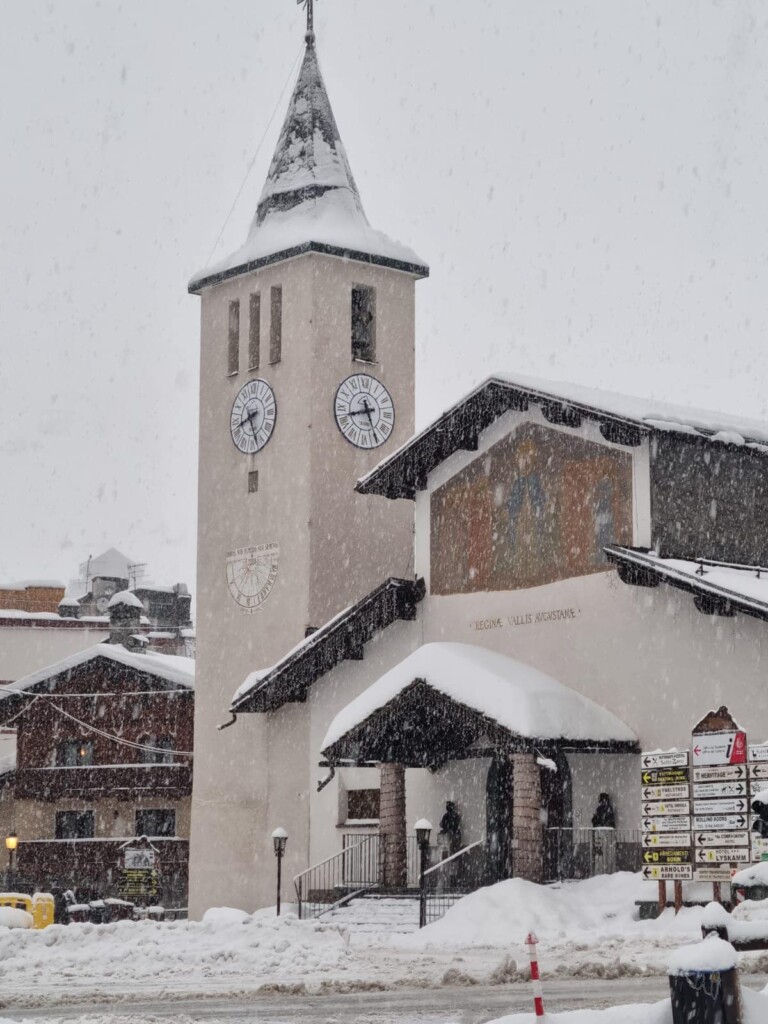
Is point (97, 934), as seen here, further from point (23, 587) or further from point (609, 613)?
point (23, 587)

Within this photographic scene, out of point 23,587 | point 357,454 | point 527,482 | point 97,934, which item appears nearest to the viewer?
point 97,934

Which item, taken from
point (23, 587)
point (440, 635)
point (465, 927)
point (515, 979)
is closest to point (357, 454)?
point (440, 635)

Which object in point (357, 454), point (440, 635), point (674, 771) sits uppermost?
point (357, 454)

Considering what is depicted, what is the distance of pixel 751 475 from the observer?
27.8 m

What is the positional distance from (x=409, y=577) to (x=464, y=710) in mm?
10479

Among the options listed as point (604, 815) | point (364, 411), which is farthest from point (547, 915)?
point (364, 411)

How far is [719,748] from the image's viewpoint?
2000cm

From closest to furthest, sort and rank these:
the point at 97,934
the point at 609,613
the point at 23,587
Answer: the point at 97,934
the point at 609,613
the point at 23,587

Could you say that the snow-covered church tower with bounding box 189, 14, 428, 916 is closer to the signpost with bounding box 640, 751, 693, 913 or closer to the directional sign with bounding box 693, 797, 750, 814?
the signpost with bounding box 640, 751, 693, 913

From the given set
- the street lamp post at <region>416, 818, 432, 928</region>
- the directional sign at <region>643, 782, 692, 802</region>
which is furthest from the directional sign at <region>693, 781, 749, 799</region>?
the street lamp post at <region>416, 818, 432, 928</region>

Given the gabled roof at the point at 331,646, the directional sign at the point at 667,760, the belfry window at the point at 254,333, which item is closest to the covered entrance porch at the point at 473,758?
the gabled roof at the point at 331,646

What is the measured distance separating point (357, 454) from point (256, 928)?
56.1ft

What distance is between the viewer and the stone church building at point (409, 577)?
2539 cm

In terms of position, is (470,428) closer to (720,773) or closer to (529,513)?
(529,513)
